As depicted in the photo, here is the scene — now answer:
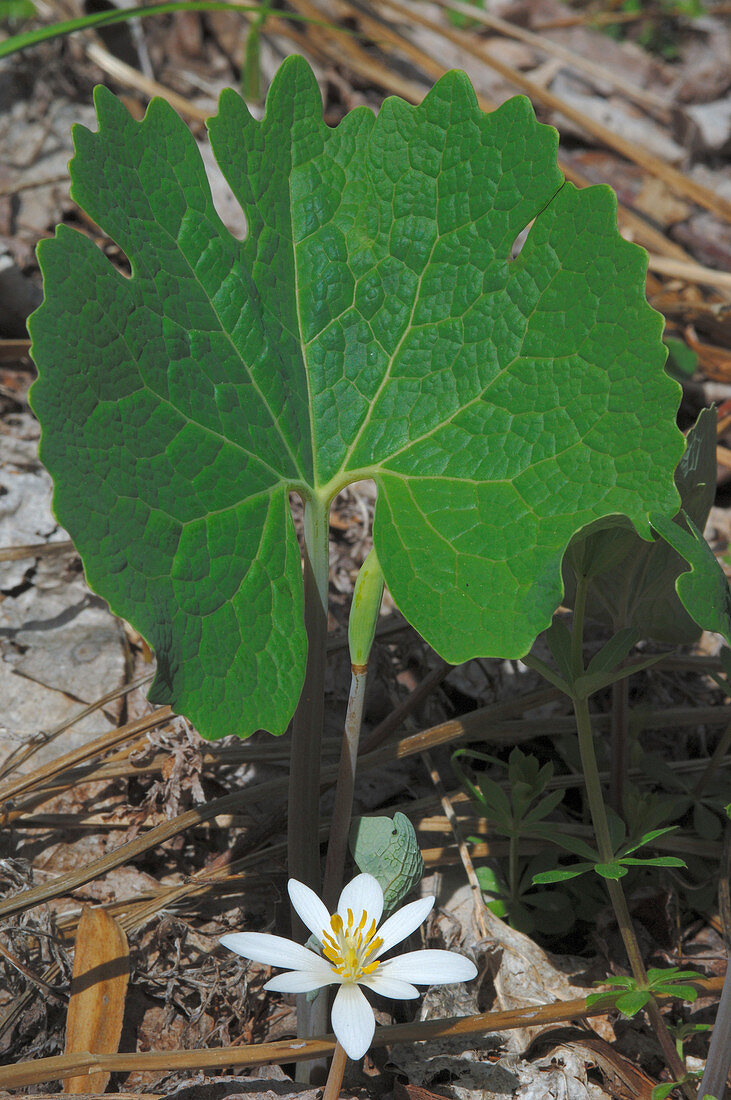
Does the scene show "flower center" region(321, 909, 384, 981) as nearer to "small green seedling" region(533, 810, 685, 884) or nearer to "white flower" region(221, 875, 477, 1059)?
"white flower" region(221, 875, 477, 1059)

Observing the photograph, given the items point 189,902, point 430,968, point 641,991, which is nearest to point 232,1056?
point 430,968

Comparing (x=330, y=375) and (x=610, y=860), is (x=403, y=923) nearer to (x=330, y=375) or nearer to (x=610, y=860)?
(x=610, y=860)

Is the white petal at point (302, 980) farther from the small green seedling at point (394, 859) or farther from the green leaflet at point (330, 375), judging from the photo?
the green leaflet at point (330, 375)

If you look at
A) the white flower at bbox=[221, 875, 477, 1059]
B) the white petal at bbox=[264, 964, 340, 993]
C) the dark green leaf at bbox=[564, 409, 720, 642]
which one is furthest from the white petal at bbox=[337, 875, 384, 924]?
the dark green leaf at bbox=[564, 409, 720, 642]

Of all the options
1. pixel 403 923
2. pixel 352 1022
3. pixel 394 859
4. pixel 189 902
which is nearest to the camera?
pixel 352 1022

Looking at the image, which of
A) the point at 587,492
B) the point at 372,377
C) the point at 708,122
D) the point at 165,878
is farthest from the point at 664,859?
the point at 708,122

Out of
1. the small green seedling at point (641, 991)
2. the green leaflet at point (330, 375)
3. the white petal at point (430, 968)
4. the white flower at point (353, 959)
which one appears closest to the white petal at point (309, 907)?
the white flower at point (353, 959)
